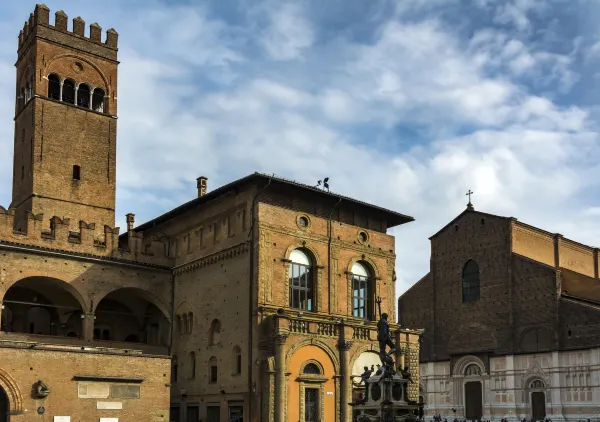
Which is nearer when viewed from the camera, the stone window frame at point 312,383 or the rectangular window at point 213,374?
Result: the stone window frame at point 312,383

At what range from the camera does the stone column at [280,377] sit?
96.1 ft

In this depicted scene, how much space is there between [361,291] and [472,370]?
63.1 feet

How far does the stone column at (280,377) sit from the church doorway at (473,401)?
2377cm

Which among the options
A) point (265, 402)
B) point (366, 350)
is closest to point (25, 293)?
point (265, 402)

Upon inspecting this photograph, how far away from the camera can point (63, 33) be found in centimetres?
3903

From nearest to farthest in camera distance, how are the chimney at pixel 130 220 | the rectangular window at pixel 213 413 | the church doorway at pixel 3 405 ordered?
the church doorway at pixel 3 405, the rectangular window at pixel 213 413, the chimney at pixel 130 220

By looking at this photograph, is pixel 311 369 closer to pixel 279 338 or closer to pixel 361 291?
pixel 279 338

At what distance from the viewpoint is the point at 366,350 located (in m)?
32.8

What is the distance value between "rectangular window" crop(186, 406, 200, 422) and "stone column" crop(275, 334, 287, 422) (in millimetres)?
4962

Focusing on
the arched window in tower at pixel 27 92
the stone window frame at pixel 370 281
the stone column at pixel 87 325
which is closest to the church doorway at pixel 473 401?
the stone window frame at pixel 370 281

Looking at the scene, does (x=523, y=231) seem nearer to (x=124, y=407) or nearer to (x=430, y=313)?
(x=430, y=313)

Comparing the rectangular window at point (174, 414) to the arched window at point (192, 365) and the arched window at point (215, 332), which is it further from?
the arched window at point (215, 332)

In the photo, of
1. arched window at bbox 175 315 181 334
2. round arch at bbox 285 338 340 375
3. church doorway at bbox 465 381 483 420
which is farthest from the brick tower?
church doorway at bbox 465 381 483 420

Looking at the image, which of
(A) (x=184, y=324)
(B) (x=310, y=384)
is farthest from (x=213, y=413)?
(A) (x=184, y=324)
